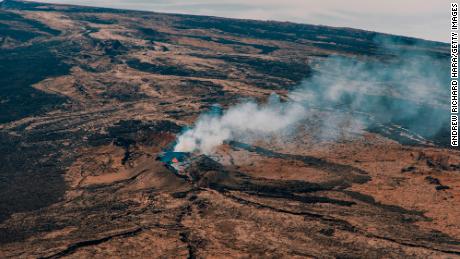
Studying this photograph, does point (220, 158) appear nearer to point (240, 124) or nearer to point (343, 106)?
point (240, 124)

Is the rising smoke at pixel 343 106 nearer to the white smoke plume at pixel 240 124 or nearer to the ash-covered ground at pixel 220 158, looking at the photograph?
the white smoke plume at pixel 240 124

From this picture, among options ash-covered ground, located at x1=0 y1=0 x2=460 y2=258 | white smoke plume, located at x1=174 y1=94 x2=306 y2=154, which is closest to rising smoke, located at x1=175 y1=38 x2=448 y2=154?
white smoke plume, located at x1=174 y1=94 x2=306 y2=154

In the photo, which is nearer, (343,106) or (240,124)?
(240,124)

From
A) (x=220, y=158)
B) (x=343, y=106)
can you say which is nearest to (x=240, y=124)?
(x=220, y=158)

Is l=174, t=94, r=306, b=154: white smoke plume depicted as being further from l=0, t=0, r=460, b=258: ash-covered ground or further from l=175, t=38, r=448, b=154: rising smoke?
l=0, t=0, r=460, b=258: ash-covered ground

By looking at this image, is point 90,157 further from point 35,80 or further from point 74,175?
point 35,80

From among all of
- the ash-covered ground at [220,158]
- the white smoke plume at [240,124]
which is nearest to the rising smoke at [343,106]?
the white smoke plume at [240,124]

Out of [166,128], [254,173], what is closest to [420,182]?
[254,173]
